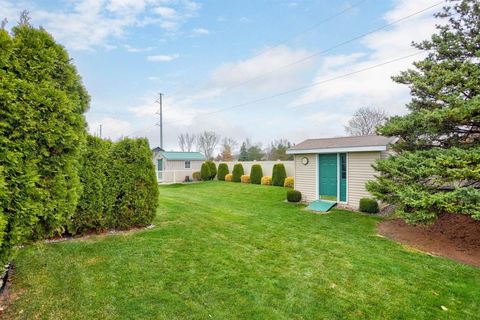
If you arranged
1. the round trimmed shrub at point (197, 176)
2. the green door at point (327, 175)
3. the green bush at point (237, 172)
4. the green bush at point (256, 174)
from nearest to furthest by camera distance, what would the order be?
the green door at point (327, 175)
the green bush at point (256, 174)
the green bush at point (237, 172)
the round trimmed shrub at point (197, 176)

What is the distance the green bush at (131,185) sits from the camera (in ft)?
18.7

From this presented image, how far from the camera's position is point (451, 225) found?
238 inches

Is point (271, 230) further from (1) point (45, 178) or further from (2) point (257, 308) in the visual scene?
(1) point (45, 178)

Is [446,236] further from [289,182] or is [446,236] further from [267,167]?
[267,167]

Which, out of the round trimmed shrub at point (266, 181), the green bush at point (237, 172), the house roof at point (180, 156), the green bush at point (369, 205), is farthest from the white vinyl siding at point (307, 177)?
the house roof at point (180, 156)

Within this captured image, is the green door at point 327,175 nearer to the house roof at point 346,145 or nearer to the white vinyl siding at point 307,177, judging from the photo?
the white vinyl siding at point 307,177

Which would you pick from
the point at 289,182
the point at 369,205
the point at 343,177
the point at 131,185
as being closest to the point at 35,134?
the point at 131,185

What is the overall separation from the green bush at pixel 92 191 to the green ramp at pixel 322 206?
6.44 metres

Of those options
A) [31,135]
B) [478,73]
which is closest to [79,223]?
[31,135]

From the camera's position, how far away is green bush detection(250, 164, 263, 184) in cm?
1669

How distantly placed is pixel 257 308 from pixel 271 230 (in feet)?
11.1

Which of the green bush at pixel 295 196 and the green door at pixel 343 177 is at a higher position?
the green door at pixel 343 177

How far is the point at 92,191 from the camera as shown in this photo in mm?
5312

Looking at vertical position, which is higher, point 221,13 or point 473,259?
point 221,13
